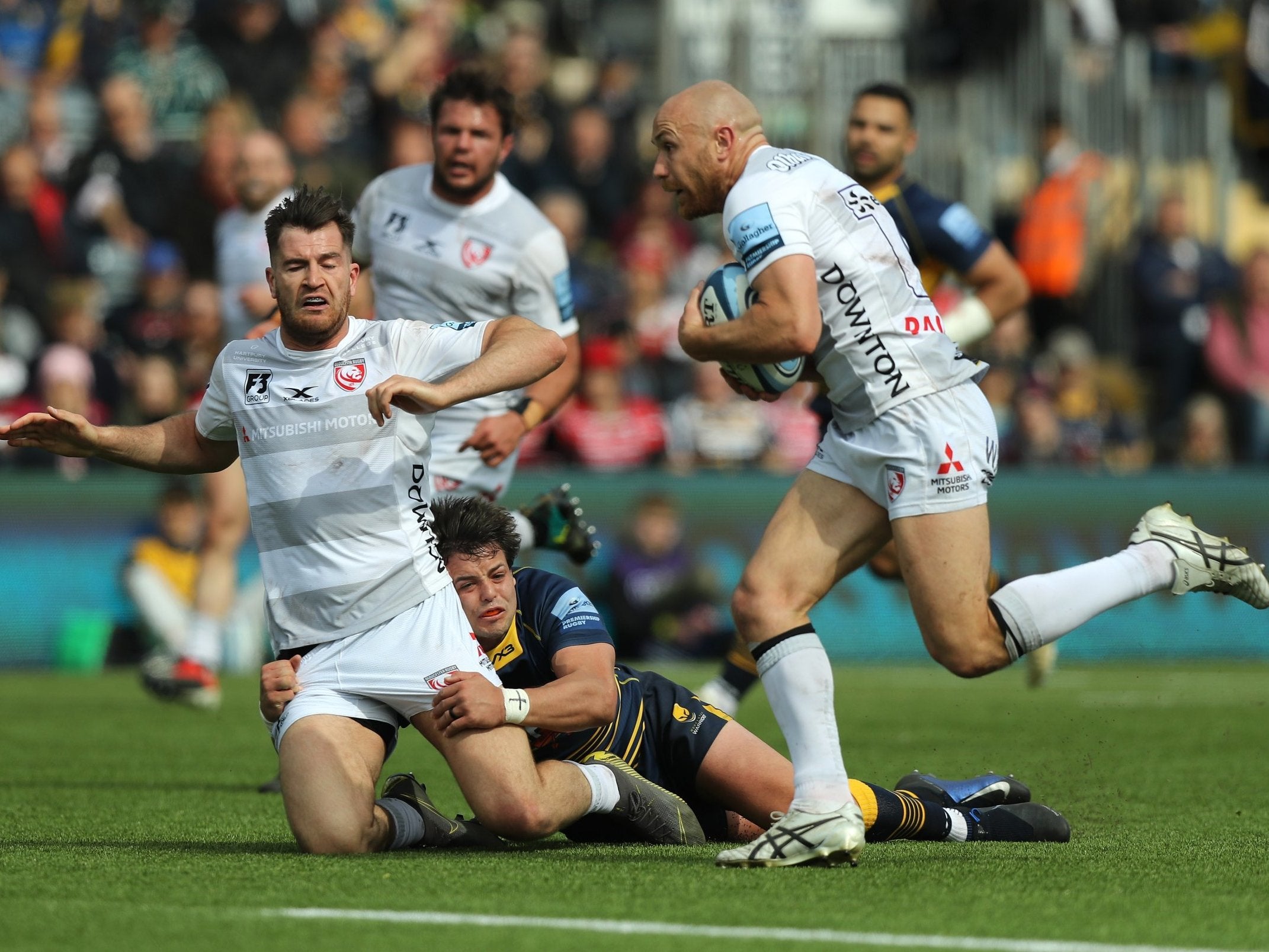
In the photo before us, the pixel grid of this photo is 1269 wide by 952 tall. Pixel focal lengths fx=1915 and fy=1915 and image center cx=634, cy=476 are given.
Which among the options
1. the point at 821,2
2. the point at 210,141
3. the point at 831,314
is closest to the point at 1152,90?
the point at 821,2

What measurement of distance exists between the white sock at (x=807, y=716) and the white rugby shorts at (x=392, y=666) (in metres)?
0.92

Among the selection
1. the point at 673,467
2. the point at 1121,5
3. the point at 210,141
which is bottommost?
the point at 673,467

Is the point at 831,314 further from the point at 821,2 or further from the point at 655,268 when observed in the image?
the point at 821,2

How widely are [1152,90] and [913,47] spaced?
252cm

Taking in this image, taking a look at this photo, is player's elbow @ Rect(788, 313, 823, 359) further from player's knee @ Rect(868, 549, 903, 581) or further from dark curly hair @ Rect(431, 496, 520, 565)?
player's knee @ Rect(868, 549, 903, 581)

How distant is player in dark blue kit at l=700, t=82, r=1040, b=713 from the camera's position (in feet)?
30.0

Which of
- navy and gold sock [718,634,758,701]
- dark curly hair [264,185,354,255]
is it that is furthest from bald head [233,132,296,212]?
dark curly hair [264,185,354,255]

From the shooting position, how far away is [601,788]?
617cm

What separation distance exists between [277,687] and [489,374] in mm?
1232

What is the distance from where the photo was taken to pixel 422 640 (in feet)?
20.2

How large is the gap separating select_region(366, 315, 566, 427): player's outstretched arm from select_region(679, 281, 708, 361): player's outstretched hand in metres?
0.47

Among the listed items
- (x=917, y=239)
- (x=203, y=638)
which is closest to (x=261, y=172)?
(x=203, y=638)

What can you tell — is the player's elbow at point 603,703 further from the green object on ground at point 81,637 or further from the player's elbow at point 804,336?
the green object on ground at point 81,637

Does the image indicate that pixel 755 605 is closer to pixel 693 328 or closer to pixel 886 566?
pixel 693 328
